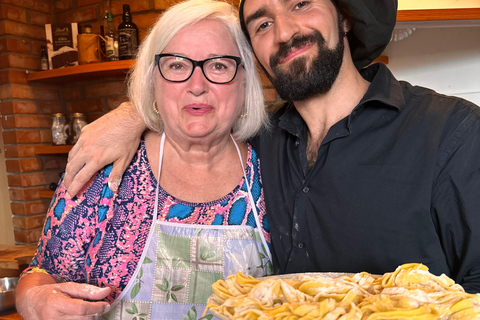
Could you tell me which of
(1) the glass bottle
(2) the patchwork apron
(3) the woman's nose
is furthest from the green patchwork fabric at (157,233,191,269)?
(1) the glass bottle

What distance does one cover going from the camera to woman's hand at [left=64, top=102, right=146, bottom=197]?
115 cm

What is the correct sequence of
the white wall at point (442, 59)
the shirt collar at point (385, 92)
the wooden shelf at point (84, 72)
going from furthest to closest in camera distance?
1. the wooden shelf at point (84, 72)
2. the white wall at point (442, 59)
3. the shirt collar at point (385, 92)

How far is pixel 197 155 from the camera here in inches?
52.6

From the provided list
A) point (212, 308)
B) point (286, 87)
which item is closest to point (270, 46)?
point (286, 87)

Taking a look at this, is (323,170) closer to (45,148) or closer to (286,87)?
(286,87)

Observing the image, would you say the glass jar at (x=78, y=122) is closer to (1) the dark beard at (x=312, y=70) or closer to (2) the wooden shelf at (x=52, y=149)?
(2) the wooden shelf at (x=52, y=149)

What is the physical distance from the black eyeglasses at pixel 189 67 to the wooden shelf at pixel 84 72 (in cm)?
133

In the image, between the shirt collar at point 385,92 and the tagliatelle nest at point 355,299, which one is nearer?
the tagliatelle nest at point 355,299

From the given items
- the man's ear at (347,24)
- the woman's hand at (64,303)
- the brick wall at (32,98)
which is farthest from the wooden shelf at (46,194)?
the man's ear at (347,24)

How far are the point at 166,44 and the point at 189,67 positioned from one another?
0.35 feet

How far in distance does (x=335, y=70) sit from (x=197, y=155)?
0.52 meters

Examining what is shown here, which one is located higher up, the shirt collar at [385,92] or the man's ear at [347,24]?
the man's ear at [347,24]

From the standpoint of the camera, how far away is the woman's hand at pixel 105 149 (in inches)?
45.4

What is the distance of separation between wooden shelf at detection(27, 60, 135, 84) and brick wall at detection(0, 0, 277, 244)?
0.30ft
